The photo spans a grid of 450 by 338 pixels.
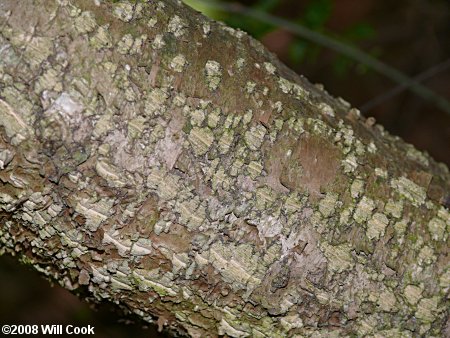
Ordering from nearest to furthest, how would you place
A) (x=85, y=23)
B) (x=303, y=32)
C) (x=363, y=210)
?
(x=85, y=23) → (x=363, y=210) → (x=303, y=32)

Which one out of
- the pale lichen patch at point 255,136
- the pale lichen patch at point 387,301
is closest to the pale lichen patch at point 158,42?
the pale lichen patch at point 255,136

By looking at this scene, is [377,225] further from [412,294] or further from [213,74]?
[213,74]

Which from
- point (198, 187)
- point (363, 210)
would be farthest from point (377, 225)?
point (198, 187)

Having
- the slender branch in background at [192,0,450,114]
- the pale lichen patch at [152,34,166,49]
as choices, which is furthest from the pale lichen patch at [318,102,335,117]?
the slender branch in background at [192,0,450,114]

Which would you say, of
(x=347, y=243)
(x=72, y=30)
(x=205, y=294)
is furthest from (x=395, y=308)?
(x=72, y=30)

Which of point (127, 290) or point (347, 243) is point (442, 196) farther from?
point (127, 290)

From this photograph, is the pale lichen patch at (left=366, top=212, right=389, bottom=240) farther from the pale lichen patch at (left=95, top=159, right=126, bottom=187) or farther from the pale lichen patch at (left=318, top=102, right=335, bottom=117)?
the pale lichen patch at (left=95, top=159, right=126, bottom=187)

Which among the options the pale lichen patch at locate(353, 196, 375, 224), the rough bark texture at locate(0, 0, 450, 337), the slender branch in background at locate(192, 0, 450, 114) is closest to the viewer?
the rough bark texture at locate(0, 0, 450, 337)

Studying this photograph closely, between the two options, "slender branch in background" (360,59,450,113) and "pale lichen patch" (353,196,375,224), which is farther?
"slender branch in background" (360,59,450,113)

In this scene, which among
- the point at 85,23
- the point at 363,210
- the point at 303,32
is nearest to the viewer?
the point at 85,23
